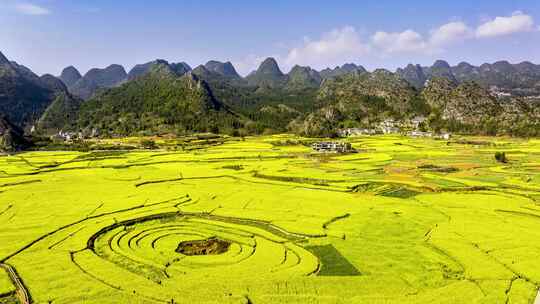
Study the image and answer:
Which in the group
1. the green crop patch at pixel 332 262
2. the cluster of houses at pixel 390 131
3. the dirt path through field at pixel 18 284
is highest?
the cluster of houses at pixel 390 131

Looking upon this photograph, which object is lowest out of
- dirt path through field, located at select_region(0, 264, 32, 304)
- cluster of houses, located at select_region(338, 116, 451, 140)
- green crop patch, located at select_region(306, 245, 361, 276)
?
green crop patch, located at select_region(306, 245, 361, 276)

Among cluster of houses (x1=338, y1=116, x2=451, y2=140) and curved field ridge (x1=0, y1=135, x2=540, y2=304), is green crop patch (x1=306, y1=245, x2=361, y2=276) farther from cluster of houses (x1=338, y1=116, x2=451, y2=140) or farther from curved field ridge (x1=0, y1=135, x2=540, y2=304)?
cluster of houses (x1=338, y1=116, x2=451, y2=140)

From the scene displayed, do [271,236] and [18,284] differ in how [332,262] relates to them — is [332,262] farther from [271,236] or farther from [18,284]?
[18,284]

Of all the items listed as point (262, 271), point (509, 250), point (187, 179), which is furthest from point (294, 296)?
point (187, 179)

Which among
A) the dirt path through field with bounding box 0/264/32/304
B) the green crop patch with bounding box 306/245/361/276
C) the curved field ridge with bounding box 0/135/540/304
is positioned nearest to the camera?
the dirt path through field with bounding box 0/264/32/304

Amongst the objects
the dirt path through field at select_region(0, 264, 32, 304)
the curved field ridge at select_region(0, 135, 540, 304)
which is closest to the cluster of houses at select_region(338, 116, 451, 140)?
the curved field ridge at select_region(0, 135, 540, 304)

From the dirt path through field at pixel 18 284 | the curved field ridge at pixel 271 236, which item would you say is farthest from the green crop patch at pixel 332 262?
the dirt path through field at pixel 18 284

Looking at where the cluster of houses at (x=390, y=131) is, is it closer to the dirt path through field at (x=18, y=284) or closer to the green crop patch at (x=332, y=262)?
the green crop patch at (x=332, y=262)
